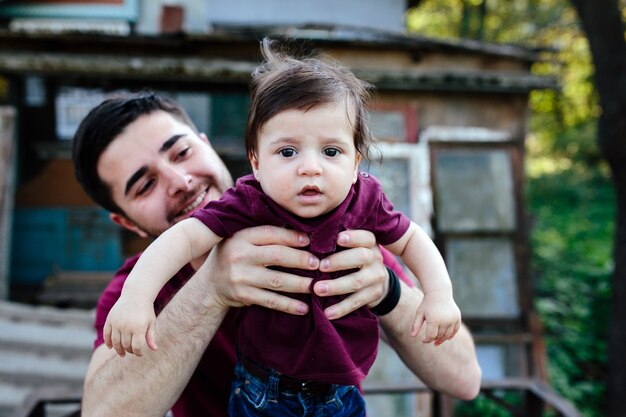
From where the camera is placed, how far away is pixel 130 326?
126 cm

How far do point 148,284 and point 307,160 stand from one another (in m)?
0.51

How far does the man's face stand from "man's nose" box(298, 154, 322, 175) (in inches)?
25.9

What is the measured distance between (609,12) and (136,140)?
4525mm

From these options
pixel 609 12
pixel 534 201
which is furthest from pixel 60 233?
pixel 534 201

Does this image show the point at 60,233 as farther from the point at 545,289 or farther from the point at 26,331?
the point at 545,289

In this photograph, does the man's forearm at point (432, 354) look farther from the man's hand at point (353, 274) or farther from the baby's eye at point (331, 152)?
the baby's eye at point (331, 152)

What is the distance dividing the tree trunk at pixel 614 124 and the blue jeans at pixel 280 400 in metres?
4.00

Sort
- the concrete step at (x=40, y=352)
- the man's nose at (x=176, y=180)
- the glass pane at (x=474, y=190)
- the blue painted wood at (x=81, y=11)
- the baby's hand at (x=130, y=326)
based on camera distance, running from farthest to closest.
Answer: the blue painted wood at (x=81, y=11)
the glass pane at (x=474, y=190)
the concrete step at (x=40, y=352)
the man's nose at (x=176, y=180)
the baby's hand at (x=130, y=326)

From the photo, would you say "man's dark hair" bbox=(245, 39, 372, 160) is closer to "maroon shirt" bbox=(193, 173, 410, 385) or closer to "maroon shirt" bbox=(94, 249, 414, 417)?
"maroon shirt" bbox=(193, 173, 410, 385)

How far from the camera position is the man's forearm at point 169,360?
1604 mm

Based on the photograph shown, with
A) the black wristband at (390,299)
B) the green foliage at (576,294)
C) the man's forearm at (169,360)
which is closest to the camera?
the man's forearm at (169,360)

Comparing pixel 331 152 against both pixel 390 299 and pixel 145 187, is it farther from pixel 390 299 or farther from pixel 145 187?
pixel 145 187

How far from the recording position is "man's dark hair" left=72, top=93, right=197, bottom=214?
196cm

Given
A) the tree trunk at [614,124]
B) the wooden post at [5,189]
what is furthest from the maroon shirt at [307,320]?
the wooden post at [5,189]
